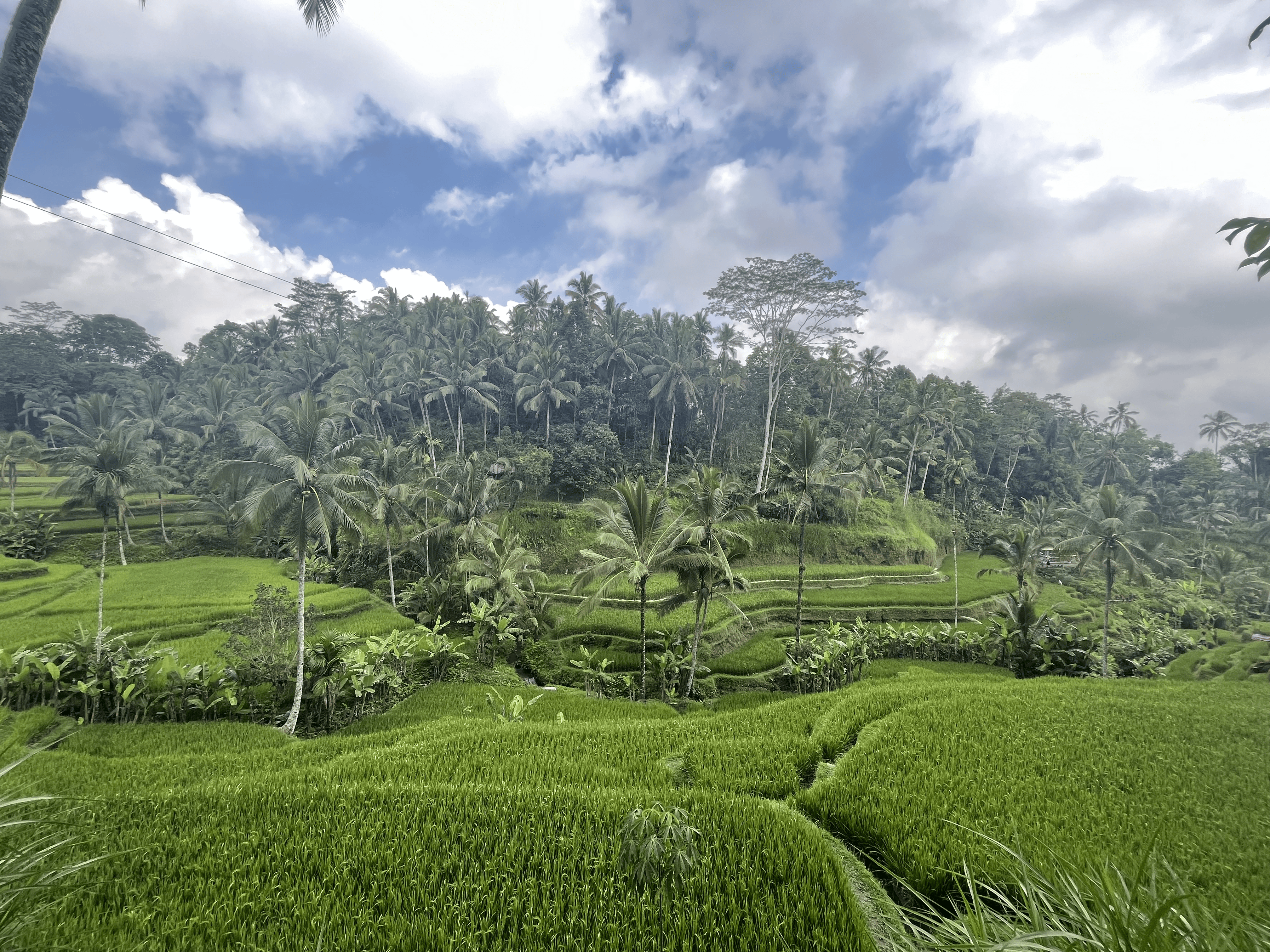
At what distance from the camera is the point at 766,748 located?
719cm

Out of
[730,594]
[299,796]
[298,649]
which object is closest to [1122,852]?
[299,796]

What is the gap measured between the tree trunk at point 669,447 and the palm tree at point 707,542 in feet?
45.3

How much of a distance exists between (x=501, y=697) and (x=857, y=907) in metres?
10.3

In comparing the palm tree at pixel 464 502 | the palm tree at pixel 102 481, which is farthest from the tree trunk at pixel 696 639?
the palm tree at pixel 102 481

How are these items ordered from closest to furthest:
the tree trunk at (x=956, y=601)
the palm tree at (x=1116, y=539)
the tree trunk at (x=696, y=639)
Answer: the tree trunk at (x=696, y=639)
the palm tree at (x=1116, y=539)
the tree trunk at (x=956, y=601)

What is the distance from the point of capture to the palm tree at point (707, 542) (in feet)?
46.2

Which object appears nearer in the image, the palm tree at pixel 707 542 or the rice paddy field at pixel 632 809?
the rice paddy field at pixel 632 809

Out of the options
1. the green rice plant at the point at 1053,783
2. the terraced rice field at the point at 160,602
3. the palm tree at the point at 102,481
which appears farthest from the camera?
the terraced rice field at the point at 160,602

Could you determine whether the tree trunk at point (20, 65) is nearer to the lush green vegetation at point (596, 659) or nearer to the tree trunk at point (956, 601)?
the lush green vegetation at point (596, 659)

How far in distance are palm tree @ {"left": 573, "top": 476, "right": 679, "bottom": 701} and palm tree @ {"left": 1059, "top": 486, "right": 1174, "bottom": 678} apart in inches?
572

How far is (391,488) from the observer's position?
79.2ft

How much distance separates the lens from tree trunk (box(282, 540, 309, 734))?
35.8 ft


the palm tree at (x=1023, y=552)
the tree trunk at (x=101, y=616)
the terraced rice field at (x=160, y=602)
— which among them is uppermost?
the palm tree at (x=1023, y=552)

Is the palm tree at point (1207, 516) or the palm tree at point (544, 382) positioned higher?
the palm tree at point (544, 382)
